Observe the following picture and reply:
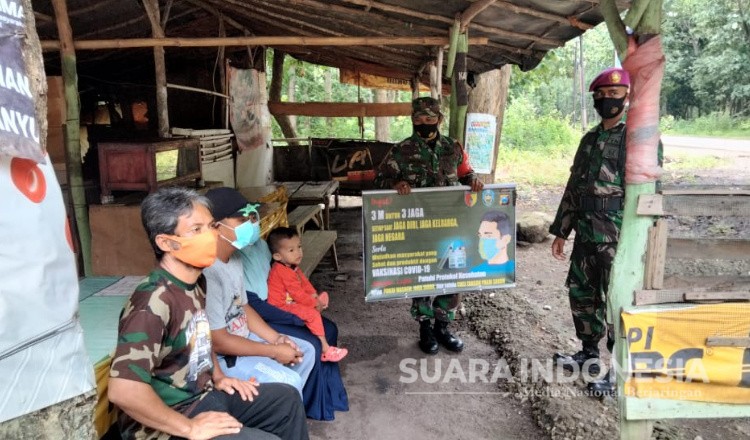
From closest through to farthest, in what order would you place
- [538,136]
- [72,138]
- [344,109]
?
[72,138] → [344,109] → [538,136]

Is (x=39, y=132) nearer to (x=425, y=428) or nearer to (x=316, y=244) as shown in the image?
(x=425, y=428)

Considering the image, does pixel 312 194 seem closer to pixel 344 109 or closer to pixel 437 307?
pixel 344 109

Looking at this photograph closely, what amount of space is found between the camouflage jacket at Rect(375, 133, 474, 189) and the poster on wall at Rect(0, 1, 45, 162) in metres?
3.03

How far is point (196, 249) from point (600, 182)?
2.68 m

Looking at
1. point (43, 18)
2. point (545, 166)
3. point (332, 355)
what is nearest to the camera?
point (332, 355)

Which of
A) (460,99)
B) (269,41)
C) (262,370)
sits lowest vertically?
(262,370)

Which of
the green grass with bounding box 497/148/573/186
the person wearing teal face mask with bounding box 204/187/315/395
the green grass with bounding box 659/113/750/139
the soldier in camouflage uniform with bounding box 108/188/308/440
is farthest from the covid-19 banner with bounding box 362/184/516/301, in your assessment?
the green grass with bounding box 659/113/750/139

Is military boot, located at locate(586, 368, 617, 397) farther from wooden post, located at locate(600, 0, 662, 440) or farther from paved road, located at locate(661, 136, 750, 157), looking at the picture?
paved road, located at locate(661, 136, 750, 157)

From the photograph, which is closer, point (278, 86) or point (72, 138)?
point (72, 138)

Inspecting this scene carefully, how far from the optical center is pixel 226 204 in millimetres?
2652

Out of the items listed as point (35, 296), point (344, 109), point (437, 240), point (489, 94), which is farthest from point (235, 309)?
point (344, 109)

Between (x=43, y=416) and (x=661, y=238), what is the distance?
8.39 ft

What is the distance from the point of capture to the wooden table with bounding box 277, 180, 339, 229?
7016mm

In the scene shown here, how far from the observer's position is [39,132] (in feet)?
4.68
